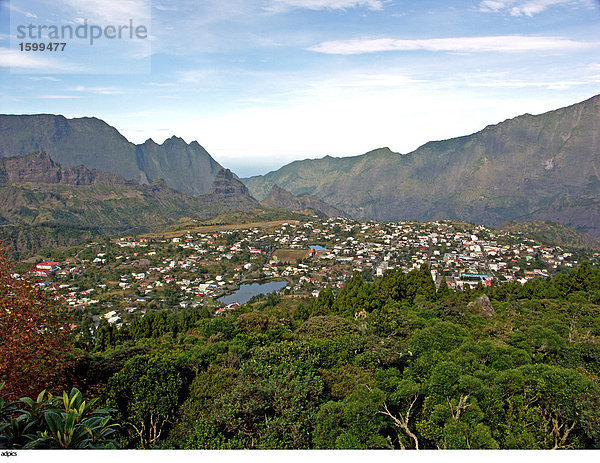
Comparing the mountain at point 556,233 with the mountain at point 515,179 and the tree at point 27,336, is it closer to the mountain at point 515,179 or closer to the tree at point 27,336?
the mountain at point 515,179

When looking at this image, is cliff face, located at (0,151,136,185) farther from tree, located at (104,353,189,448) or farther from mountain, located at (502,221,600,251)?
tree, located at (104,353,189,448)

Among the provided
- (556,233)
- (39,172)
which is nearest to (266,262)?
(556,233)

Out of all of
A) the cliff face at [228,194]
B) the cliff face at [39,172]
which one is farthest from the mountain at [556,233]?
the cliff face at [39,172]

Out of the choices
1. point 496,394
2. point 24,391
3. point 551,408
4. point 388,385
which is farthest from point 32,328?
point 551,408

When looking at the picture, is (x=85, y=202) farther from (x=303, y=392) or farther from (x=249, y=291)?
(x=303, y=392)

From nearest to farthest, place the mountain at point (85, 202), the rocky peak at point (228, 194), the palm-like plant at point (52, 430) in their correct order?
the palm-like plant at point (52, 430), the mountain at point (85, 202), the rocky peak at point (228, 194)

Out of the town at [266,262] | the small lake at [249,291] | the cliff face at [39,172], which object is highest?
the cliff face at [39,172]

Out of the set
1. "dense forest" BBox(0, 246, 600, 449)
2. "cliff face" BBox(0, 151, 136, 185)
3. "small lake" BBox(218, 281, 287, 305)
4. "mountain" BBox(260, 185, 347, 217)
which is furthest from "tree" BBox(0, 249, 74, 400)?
"mountain" BBox(260, 185, 347, 217)
